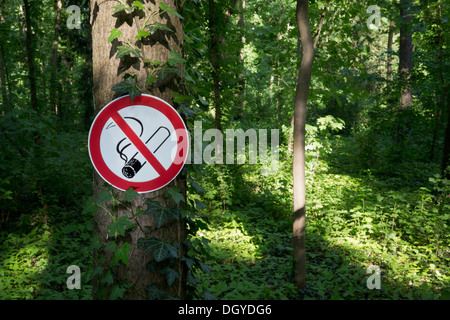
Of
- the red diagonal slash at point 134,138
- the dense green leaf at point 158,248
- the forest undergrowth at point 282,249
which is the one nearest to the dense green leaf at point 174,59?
the red diagonal slash at point 134,138

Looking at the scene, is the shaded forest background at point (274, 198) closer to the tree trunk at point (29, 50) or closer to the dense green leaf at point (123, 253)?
the tree trunk at point (29, 50)

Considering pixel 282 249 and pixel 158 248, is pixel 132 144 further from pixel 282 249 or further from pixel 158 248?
pixel 282 249

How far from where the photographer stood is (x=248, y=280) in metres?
4.78

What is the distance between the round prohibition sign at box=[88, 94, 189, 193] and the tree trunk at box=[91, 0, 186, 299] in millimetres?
84

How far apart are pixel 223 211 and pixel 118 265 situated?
5.70 metres

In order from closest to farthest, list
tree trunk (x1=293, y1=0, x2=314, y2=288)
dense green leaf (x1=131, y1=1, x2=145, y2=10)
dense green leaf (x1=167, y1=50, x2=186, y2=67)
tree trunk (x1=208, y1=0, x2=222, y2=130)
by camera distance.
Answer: dense green leaf (x1=131, y1=1, x2=145, y2=10)
dense green leaf (x1=167, y1=50, x2=186, y2=67)
tree trunk (x1=293, y1=0, x2=314, y2=288)
tree trunk (x1=208, y1=0, x2=222, y2=130)

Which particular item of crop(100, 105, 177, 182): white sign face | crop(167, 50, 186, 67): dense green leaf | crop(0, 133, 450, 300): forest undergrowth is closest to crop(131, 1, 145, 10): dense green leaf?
crop(167, 50, 186, 67): dense green leaf

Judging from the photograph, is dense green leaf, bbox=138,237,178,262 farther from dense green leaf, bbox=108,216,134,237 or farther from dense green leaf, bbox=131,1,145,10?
dense green leaf, bbox=131,1,145,10

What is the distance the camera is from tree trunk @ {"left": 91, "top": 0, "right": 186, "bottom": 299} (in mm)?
1879

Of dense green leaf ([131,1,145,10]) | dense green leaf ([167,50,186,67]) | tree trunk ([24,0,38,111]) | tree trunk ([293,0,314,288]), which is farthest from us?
tree trunk ([24,0,38,111])

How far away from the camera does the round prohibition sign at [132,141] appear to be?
183 cm

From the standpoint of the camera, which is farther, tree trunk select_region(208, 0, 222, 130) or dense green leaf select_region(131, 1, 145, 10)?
tree trunk select_region(208, 0, 222, 130)

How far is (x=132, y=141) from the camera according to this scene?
1825 millimetres
